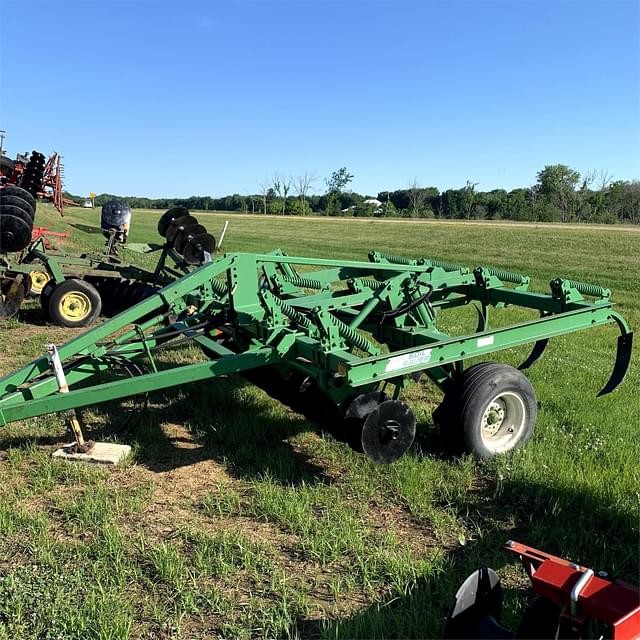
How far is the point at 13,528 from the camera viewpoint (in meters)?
3.42

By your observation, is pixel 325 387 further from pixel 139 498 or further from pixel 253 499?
pixel 139 498

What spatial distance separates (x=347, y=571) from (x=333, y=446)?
1.57m

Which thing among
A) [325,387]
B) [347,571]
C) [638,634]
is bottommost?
[347,571]

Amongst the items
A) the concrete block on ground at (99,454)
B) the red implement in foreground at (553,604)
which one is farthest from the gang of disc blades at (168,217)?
the red implement in foreground at (553,604)

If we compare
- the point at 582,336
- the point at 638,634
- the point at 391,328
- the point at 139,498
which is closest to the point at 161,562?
the point at 139,498

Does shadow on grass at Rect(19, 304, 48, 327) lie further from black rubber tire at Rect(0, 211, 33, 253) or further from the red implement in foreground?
the red implement in foreground

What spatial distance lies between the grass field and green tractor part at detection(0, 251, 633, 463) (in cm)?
36

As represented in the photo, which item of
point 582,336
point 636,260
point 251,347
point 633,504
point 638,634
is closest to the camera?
point 638,634

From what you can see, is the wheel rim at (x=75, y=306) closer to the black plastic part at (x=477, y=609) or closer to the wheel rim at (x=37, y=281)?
the wheel rim at (x=37, y=281)

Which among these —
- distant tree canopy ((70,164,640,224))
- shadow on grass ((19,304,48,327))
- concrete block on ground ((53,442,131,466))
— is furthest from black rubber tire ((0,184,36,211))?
distant tree canopy ((70,164,640,224))

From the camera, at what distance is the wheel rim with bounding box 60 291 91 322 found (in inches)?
350

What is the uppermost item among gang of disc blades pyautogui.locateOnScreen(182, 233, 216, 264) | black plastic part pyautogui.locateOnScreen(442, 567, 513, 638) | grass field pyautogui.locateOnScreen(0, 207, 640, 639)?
gang of disc blades pyautogui.locateOnScreen(182, 233, 216, 264)

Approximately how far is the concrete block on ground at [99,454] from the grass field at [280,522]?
84 mm

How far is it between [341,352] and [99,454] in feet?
6.38
